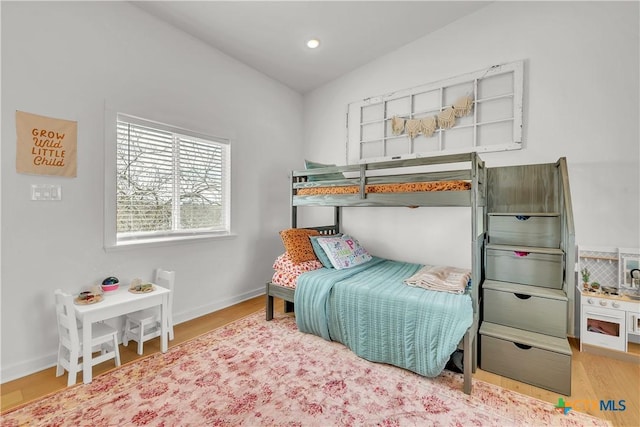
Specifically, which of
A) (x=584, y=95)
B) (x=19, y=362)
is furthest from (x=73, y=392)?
(x=584, y=95)

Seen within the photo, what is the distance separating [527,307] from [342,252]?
1.62 meters

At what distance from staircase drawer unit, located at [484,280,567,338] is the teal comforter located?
42 cm

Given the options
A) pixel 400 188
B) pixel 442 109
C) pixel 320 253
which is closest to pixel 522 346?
pixel 400 188

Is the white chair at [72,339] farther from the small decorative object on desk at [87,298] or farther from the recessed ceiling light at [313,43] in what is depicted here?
the recessed ceiling light at [313,43]

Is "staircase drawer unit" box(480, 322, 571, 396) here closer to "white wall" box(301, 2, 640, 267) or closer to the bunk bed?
the bunk bed

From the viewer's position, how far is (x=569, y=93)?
2477 mm

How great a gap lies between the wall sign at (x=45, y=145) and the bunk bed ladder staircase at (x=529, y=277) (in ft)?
11.1

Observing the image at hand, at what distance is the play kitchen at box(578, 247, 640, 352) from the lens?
215 cm

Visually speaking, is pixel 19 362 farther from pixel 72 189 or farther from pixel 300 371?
pixel 300 371

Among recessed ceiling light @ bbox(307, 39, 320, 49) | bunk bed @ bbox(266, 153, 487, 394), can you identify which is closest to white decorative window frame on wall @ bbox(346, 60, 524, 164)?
bunk bed @ bbox(266, 153, 487, 394)

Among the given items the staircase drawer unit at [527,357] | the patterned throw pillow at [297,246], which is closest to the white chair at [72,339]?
the patterned throw pillow at [297,246]

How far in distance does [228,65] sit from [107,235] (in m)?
2.24

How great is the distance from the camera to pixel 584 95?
242 cm

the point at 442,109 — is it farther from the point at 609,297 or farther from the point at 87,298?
the point at 87,298
